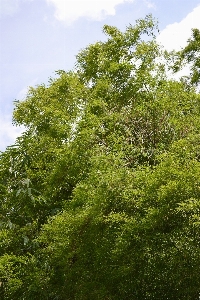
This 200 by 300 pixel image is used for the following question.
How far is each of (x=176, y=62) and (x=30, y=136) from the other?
6.08 meters

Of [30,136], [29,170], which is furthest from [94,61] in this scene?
[29,170]

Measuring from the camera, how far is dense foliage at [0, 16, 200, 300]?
20.8 ft

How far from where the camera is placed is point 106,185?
6.79 m

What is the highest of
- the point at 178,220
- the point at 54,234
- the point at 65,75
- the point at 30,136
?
the point at 65,75

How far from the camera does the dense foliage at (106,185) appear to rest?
635 cm

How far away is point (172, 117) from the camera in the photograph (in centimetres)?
921

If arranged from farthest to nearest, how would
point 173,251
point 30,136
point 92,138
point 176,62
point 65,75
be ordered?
point 176,62
point 65,75
point 30,136
point 92,138
point 173,251

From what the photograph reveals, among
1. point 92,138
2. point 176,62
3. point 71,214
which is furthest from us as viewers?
point 176,62

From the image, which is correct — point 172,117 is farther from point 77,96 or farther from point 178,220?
point 178,220

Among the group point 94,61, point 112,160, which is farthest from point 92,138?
point 94,61

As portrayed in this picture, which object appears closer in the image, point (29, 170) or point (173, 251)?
point (173, 251)

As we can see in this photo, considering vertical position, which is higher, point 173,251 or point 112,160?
point 112,160

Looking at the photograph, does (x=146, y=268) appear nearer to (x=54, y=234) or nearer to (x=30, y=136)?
(x=54, y=234)

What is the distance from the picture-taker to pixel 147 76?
1014 cm
